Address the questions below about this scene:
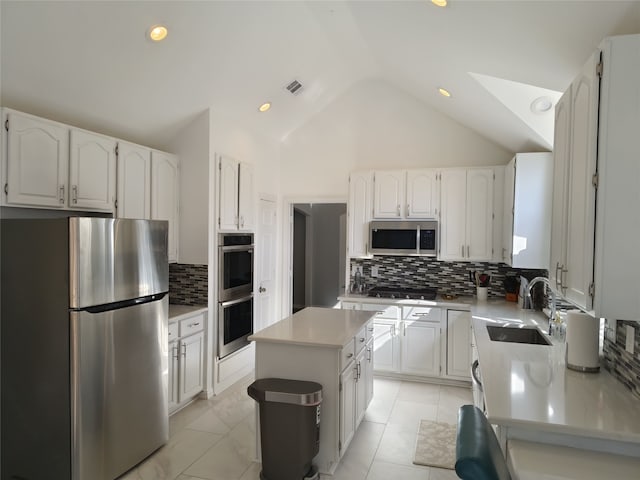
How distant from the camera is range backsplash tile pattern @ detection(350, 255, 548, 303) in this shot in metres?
4.95

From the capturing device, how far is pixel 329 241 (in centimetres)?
731

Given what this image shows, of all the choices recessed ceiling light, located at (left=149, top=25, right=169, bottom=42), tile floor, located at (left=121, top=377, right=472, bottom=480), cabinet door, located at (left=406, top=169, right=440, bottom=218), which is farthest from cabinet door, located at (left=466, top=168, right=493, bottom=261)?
recessed ceiling light, located at (left=149, top=25, right=169, bottom=42)

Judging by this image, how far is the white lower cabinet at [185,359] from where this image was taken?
367 centimetres

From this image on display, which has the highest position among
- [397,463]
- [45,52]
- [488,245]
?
[45,52]

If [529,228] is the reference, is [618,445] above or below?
below

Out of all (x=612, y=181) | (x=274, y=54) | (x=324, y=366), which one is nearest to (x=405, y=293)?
(x=324, y=366)

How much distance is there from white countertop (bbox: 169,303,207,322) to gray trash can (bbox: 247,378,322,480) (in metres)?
1.33

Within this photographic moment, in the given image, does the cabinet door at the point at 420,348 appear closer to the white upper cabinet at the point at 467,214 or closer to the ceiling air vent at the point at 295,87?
the white upper cabinet at the point at 467,214

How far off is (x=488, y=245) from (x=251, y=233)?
8.77 feet

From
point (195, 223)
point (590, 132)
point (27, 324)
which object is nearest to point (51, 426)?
point (27, 324)

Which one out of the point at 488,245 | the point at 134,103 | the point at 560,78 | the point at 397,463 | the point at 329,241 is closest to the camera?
the point at 560,78

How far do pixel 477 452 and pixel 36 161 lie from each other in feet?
9.99

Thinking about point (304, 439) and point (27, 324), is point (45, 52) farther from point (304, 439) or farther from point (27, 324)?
point (304, 439)

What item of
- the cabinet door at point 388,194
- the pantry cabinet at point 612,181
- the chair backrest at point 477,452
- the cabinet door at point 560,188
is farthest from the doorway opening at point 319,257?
the chair backrest at point 477,452
